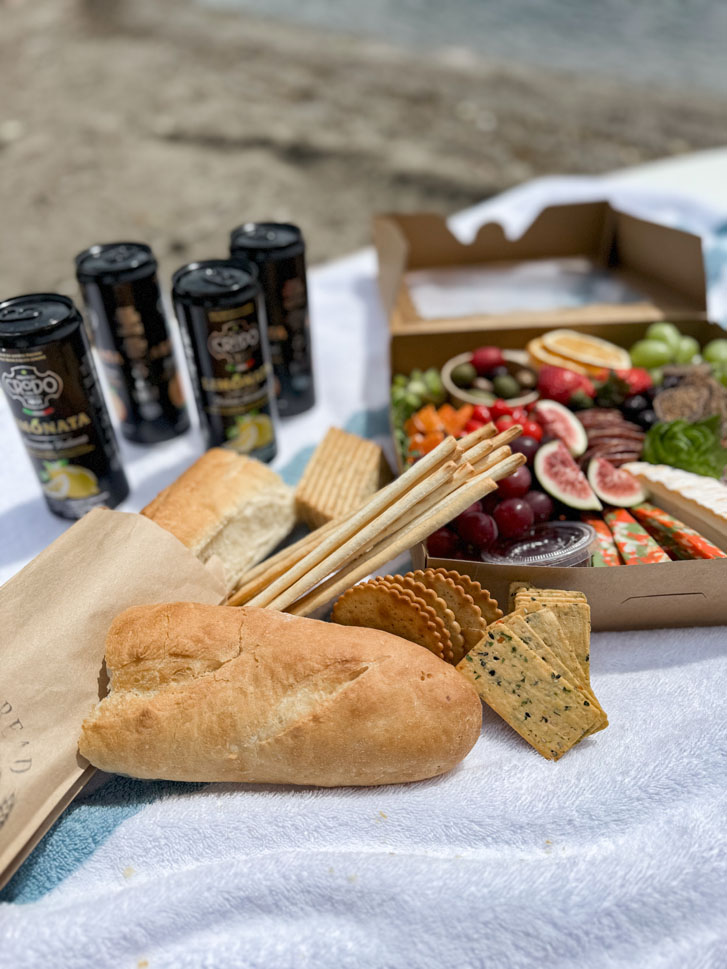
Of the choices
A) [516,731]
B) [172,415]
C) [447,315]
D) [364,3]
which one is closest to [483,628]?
[516,731]

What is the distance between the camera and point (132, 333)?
1.88 meters

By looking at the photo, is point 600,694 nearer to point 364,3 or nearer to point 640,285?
point 640,285

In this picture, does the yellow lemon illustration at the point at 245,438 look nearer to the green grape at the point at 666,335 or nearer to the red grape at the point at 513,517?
the red grape at the point at 513,517

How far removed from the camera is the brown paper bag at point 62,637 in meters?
1.17

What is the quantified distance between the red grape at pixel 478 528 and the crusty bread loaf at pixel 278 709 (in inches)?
13.4

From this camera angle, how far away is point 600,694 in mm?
1422

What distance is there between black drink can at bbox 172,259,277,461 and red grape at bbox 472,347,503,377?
71 centimetres

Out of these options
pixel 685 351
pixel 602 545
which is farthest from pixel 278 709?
pixel 685 351

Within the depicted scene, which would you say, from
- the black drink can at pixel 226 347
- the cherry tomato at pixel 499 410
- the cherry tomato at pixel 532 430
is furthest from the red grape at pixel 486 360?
the black drink can at pixel 226 347

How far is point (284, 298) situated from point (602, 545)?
1.18 m

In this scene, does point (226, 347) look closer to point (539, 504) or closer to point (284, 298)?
point (284, 298)

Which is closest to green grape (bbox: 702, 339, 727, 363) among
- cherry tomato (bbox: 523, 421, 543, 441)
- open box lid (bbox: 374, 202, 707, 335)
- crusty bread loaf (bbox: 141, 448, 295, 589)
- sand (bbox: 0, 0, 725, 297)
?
open box lid (bbox: 374, 202, 707, 335)

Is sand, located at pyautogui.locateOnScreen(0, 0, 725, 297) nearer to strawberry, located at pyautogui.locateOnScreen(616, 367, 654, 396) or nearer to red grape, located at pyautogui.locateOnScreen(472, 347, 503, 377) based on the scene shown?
red grape, located at pyautogui.locateOnScreen(472, 347, 503, 377)

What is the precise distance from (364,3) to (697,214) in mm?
11131
